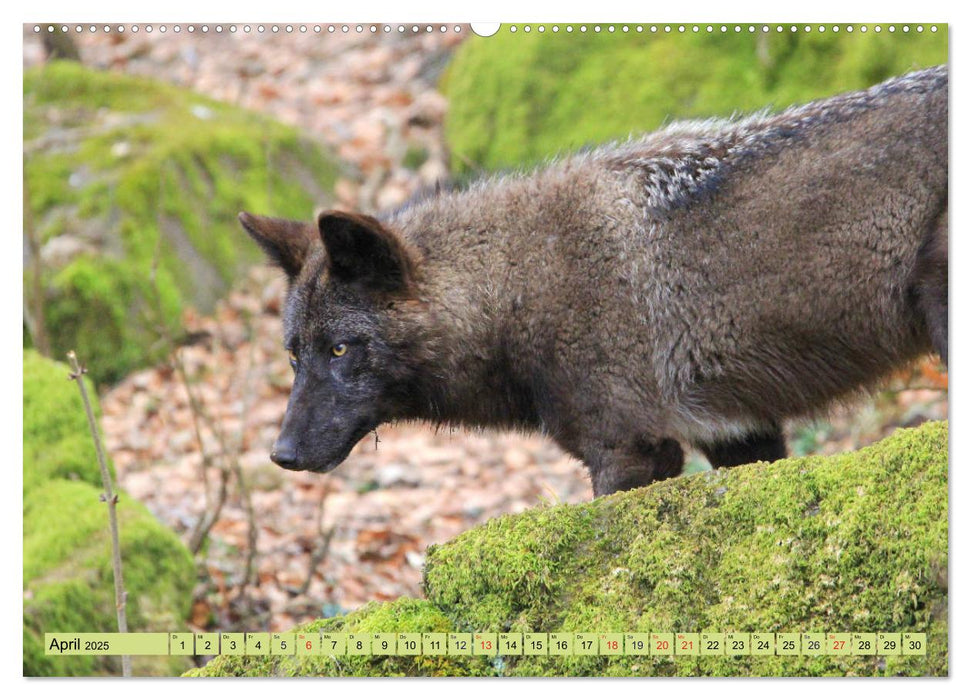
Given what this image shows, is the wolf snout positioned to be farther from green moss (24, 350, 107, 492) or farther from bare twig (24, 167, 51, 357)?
bare twig (24, 167, 51, 357)

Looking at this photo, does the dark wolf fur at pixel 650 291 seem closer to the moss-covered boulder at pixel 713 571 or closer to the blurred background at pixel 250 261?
the blurred background at pixel 250 261

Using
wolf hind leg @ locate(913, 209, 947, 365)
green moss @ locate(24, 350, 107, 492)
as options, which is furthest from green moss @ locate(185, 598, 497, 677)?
green moss @ locate(24, 350, 107, 492)

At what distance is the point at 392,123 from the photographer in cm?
1446

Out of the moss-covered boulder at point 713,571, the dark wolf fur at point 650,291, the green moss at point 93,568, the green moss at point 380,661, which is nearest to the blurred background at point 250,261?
the green moss at point 93,568

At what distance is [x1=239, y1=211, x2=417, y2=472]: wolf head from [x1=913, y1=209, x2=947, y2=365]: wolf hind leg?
266cm

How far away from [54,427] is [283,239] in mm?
2760

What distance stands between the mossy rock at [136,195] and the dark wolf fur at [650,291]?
5.92 metres

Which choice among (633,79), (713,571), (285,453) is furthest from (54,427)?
(633,79)

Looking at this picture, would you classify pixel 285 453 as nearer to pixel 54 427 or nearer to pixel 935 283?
pixel 54 427

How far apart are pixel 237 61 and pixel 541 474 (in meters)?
6.93

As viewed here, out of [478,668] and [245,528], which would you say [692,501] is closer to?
[478,668]

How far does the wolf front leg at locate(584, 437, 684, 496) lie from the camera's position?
5531 mm

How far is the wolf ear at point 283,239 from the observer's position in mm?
6320

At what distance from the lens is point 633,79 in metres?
9.14
